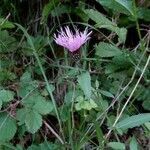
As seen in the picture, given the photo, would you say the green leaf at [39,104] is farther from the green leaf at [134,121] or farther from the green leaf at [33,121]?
the green leaf at [134,121]

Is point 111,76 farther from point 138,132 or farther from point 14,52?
point 14,52

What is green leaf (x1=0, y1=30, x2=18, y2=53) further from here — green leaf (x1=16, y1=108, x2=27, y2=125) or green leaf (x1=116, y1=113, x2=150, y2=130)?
green leaf (x1=116, y1=113, x2=150, y2=130)

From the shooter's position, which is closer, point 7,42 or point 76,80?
point 76,80

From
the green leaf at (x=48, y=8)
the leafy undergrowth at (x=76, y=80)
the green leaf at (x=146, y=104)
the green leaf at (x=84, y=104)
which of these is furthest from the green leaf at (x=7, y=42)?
the green leaf at (x=146, y=104)

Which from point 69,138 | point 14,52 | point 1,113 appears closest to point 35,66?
point 14,52

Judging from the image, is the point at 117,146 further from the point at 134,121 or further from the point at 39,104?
the point at 39,104

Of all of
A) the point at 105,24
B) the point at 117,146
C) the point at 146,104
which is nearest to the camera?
the point at 117,146

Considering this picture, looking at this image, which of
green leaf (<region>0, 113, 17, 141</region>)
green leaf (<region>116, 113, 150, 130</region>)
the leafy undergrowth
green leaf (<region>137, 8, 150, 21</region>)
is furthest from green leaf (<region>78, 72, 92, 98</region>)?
green leaf (<region>137, 8, 150, 21</region>)

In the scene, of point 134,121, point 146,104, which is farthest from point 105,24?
point 134,121
